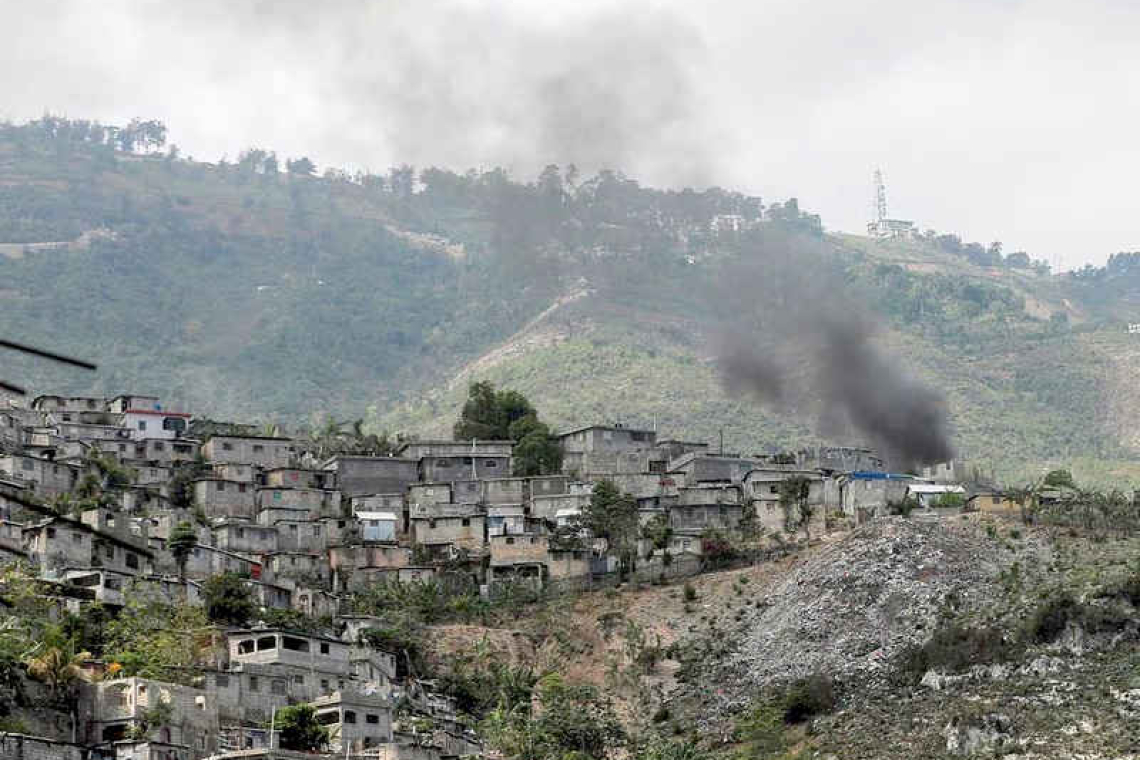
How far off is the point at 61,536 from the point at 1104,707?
92.0ft

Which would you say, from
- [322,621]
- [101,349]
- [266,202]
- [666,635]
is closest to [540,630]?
[666,635]

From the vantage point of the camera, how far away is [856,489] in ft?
244

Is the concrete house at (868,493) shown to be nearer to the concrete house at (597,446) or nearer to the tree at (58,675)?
the concrete house at (597,446)

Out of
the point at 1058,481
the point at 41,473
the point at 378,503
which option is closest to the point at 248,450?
the point at 378,503

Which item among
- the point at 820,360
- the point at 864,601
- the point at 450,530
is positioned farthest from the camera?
the point at 820,360

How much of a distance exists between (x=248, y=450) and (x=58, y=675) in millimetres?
30297

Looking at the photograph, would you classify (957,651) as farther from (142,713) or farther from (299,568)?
(142,713)

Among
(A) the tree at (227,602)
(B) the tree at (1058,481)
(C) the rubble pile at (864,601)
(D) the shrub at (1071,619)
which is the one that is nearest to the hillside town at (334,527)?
(A) the tree at (227,602)

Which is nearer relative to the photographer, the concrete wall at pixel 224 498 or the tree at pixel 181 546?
the tree at pixel 181 546

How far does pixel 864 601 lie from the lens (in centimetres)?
6562

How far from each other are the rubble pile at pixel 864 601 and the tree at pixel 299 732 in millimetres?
19510

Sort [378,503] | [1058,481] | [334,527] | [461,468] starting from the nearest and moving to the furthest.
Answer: [334,527] → [378,503] → [461,468] → [1058,481]

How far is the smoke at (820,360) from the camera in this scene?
99750mm

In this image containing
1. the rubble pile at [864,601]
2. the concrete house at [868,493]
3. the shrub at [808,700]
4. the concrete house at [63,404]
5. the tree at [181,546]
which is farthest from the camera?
the concrete house at [63,404]
